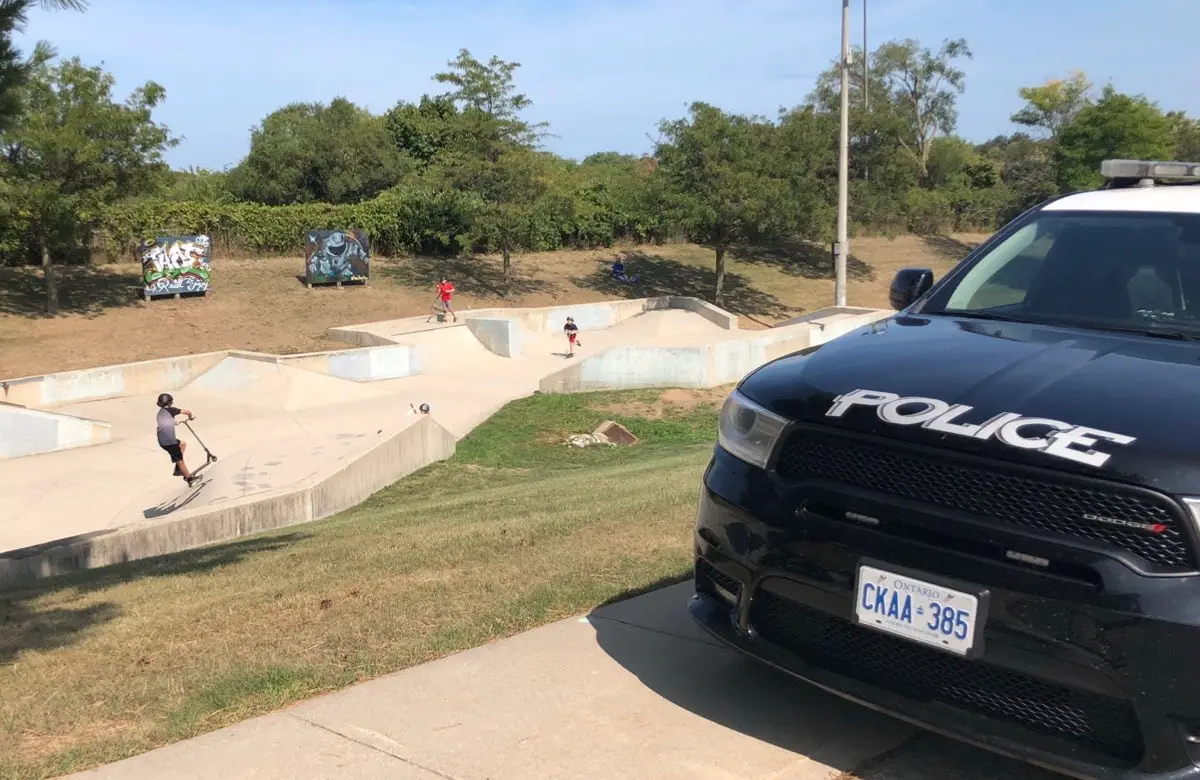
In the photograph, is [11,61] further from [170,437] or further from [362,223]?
[362,223]

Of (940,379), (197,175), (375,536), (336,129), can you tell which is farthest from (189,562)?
(197,175)

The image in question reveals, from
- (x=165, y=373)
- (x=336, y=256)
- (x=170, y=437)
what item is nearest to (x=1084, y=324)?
(x=170, y=437)

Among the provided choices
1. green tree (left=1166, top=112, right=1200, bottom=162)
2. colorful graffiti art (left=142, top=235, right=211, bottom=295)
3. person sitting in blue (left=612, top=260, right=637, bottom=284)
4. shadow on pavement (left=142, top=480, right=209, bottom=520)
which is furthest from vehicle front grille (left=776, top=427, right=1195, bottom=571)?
green tree (left=1166, top=112, right=1200, bottom=162)

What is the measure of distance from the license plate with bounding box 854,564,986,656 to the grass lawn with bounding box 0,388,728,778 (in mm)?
1867

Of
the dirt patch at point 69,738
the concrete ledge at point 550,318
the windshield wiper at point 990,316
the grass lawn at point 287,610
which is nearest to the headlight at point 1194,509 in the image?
the windshield wiper at point 990,316

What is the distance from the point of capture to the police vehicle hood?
2.59 metres

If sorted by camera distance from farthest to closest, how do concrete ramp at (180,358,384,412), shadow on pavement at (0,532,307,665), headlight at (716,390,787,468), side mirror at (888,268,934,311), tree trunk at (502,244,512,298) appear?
tree trunk at (502,244,512,298) → concrete ramp at (180,358,384,412) → shadow on pavement at (0,532,307,665) → side mirror at (888,268,934,311) → headlight at (716,390,787,468)

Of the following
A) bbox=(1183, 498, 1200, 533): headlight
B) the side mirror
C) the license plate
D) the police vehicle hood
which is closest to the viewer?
bbox=(1183, 498, 1200, 533): headlight

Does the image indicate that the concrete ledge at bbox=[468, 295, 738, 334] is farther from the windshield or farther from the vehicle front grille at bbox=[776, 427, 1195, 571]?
the vehicle front grille at bbox=[776, 427, 1195, 571]

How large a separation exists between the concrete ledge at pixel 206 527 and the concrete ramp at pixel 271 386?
356 inches

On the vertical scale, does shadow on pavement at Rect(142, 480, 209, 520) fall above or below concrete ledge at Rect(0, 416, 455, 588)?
below

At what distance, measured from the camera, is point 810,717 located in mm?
3496

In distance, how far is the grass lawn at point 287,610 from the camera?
362 centimetres

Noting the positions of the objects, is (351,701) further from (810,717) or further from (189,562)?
(189,562)
